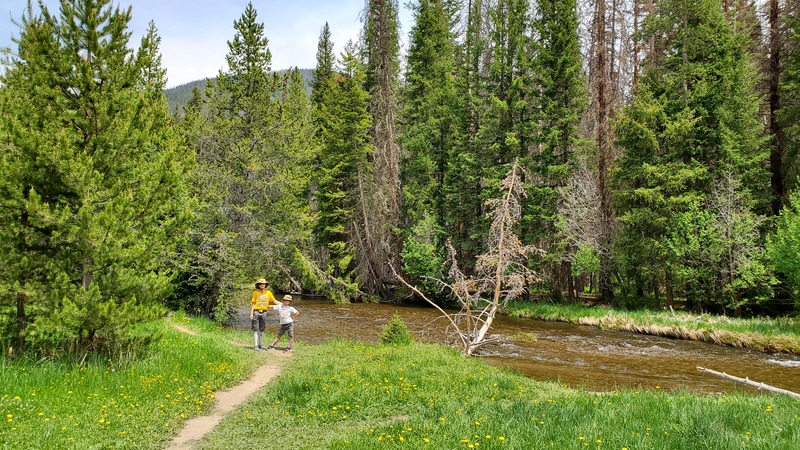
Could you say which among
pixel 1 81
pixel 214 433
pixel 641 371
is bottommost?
pixel 641 371

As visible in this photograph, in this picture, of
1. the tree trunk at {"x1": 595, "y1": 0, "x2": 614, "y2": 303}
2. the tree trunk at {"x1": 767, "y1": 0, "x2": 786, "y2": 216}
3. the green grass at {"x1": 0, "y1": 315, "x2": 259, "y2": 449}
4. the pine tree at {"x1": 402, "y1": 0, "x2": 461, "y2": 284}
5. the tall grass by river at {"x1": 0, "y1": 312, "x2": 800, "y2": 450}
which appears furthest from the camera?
the pine tree at {"x1": 402, "y1": 0, "x2": 461, "y2": 284}

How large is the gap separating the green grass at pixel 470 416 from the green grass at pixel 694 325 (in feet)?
37.6

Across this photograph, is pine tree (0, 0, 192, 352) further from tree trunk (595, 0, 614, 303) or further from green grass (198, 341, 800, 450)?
tree trunk (595, 0, 614, 303)

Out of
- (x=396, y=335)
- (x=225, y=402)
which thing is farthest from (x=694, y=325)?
(x=225, y=402)

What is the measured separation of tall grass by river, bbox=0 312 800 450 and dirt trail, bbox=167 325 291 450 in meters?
0.18

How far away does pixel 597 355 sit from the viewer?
1560cm

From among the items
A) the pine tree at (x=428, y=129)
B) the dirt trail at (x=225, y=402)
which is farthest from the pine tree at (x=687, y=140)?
the dirt trail at (x=225, y=402)

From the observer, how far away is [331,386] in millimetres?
8359

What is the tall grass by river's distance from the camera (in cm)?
519

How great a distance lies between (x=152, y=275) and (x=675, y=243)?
21.9 meters

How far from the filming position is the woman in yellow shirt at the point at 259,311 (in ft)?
43.4

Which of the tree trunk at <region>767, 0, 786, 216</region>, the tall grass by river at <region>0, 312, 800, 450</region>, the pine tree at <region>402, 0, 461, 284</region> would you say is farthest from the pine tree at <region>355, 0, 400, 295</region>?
the tree trunk at <region>767, 0, 786, 216</region>

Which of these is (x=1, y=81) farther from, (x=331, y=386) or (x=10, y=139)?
(x=331, y=386)

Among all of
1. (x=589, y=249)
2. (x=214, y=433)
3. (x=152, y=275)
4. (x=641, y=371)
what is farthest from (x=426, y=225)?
(x=214, y=433)
